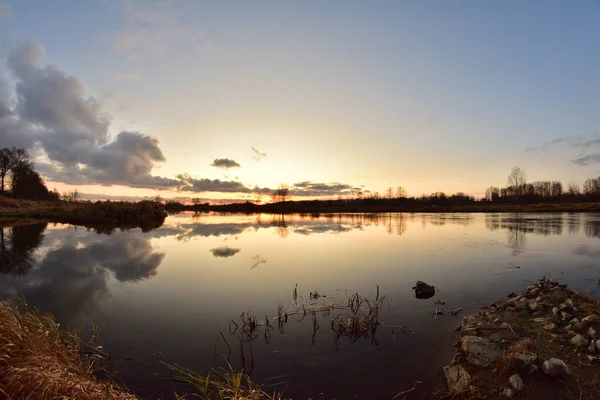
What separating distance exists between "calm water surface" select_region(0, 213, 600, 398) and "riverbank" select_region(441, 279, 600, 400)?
0.57m

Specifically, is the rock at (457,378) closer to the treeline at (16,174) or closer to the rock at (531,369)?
the rock at (531,369)

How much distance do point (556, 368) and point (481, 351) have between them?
122 centimetres

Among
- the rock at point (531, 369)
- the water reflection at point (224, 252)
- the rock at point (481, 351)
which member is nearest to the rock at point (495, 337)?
the rock at point (481, 351)

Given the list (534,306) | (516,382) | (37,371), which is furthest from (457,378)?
(37,371)

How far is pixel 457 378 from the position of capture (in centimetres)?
568

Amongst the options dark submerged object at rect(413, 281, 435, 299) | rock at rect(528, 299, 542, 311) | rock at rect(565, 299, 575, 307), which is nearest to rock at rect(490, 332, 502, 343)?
rock at rect(528, 299, 542, 311)

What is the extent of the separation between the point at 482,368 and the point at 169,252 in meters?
17.4

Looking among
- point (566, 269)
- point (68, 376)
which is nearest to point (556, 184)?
point (566, 269)

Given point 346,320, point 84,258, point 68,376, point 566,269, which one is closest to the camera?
point 68,376

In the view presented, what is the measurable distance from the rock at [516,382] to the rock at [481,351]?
71cm

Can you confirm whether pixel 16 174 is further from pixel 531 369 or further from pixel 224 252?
pixel 531 369

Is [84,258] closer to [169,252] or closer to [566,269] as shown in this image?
[169,252]

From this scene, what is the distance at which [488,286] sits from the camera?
Result: 11797 mm

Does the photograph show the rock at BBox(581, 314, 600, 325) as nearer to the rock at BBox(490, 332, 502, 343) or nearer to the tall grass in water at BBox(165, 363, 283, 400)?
the rock at BBox(490, 332, 502, 343)
